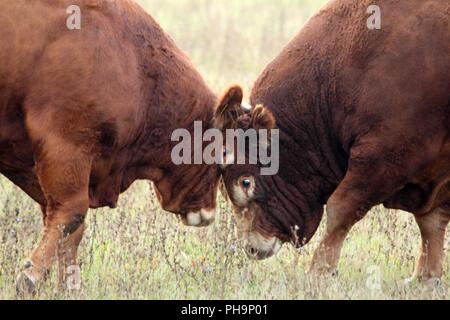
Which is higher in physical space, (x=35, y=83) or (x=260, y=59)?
(x=260, y=59)

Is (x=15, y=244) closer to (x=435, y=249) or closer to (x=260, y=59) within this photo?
(x=435, y=249)

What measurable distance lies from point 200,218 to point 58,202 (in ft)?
4.36

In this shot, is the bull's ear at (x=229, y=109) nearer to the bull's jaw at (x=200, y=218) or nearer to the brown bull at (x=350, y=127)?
the brown bull at (x=350, y=127)

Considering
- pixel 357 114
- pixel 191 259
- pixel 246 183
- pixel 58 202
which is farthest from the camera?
pixel 191 259

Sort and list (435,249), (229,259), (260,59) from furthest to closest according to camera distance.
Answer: (260,59)
(435,249)
(229,259)

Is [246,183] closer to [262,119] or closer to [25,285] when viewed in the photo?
[262,119]

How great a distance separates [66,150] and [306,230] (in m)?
2.29

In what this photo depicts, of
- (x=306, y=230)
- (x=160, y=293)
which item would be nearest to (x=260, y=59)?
(x=306, y=230)

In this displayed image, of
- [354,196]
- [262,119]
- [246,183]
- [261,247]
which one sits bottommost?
[261,247]

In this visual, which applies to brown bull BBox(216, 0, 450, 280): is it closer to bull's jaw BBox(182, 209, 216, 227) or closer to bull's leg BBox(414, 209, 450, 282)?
bull's leg BBox(414, 209, 450, 282)

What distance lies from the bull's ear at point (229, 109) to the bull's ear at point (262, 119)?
119 mm

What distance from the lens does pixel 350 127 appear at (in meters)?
7.75

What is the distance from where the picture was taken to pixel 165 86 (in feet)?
24.4

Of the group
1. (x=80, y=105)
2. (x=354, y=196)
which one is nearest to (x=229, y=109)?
(x=354, y=196)
